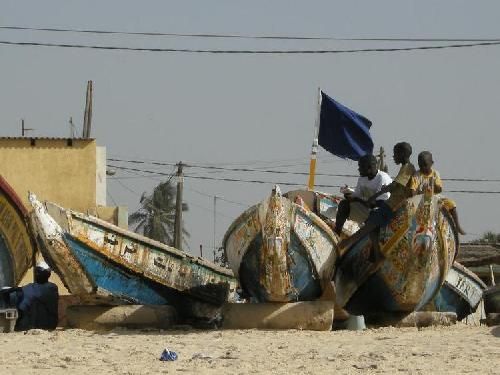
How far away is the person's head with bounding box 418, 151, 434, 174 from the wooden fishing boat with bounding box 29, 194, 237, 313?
12.0 feet

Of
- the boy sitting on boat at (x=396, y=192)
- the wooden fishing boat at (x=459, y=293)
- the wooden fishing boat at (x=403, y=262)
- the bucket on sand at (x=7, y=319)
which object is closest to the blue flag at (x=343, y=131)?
the wooden fishing boat at (x=459, y=293)

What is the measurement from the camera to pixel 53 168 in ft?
89.3

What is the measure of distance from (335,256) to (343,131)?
3.34 meters

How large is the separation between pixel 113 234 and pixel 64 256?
2.49 ft

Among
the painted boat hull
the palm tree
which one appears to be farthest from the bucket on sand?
the palm tree

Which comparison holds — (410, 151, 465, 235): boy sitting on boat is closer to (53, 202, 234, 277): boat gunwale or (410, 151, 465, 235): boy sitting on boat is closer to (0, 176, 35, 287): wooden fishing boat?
(53, 202, 234, 277): boat gunwale

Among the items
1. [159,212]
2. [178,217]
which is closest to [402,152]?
[178,217]

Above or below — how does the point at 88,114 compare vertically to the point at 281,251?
above

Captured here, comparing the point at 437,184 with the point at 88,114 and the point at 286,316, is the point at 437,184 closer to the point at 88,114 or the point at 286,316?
the point at 286,316

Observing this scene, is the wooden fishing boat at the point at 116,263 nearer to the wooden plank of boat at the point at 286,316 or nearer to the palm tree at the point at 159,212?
the wooden plank of boat at the point at 286,316

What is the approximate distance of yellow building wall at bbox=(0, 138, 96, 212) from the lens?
2709cm

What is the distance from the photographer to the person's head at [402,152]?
1433cm

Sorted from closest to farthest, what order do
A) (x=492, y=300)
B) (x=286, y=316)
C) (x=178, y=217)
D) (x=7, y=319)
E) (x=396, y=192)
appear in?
(x=286, y=316), (x=396, y=192), (x=7, y=319), (x=492, y=300), (x=178, y=217)

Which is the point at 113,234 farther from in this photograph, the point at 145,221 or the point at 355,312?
the point at 145,221
